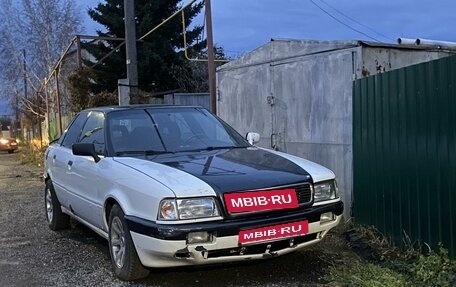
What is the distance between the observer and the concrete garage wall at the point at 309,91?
22.3 ft

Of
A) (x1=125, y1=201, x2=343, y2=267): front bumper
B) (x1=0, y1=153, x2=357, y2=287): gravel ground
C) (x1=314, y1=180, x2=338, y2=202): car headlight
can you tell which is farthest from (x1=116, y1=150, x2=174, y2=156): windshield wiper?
(x1=314, y1=180, x2=338, y2=202): car headlight

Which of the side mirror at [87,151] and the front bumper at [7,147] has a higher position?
the side mirror at [87,151]

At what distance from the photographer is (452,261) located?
15.5 ft

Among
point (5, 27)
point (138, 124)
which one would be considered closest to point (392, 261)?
point (138, 124)

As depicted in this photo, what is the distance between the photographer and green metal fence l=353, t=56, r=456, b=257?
→ 4812mm

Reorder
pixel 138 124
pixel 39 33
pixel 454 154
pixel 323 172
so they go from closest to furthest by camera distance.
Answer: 1. pixel 454 154
2. pixel 323 172
3. pixel 138 124
4. pixel 39 33

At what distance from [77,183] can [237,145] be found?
1851mm

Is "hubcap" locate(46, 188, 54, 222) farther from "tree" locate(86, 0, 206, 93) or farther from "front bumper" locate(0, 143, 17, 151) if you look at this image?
"front bumper" locate(0, 143, 17, 151)

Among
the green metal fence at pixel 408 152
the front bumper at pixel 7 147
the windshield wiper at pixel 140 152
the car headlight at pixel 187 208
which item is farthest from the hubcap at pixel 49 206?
the front bumper at pixel 7 147

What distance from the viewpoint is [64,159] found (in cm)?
675

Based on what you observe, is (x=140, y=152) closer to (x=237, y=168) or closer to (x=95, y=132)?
(x=95, y=132)

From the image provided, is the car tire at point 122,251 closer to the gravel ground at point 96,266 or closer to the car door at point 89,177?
the gravel ground at point 96,266

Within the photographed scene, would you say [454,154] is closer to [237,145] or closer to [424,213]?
[424,213]

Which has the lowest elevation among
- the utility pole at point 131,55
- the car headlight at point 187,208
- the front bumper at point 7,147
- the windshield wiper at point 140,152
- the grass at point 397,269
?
the front bumper at point 7,147
